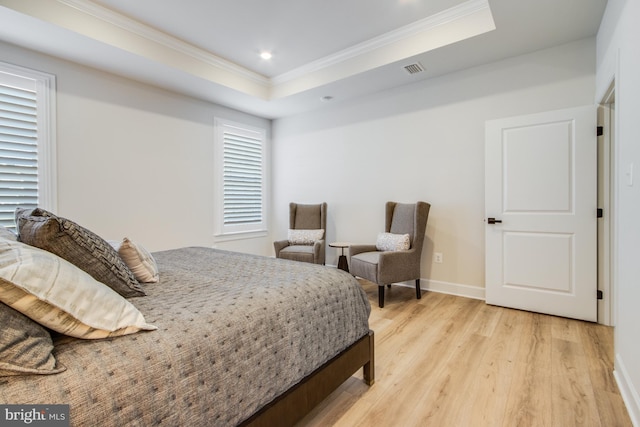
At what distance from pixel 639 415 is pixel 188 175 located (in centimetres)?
450

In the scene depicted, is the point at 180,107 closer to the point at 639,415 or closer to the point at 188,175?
the point at 188,175

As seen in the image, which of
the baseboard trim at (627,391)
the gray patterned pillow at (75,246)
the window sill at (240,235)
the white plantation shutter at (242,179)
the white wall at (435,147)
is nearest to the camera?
the gray patterned pillow at (75,246)

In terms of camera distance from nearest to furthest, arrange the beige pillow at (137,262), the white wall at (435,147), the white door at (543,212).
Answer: the beige pillow at (137,262), the white door at (543,212), the white wall at (435,147)

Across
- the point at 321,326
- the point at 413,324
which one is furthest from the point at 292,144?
the point at 321,326

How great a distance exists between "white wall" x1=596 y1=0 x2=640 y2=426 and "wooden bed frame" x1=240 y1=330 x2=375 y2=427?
128cm

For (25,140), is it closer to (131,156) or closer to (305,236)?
(131,156)

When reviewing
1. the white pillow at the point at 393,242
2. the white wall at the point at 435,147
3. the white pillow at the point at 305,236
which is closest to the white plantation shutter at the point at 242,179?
the white wall at the point at 435,147

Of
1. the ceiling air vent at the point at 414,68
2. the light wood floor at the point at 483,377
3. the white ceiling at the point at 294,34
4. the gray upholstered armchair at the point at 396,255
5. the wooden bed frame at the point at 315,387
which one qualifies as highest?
the white ceiling at the point at 294,34

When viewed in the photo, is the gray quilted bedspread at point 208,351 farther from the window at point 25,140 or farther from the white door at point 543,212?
the window at point 25,140

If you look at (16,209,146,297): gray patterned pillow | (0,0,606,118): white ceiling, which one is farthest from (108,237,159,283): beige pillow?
(0,0,606,118): white ceiling

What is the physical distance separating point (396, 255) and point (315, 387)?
79.4 inches

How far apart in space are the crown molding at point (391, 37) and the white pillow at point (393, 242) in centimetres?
209

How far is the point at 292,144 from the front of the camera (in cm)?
504

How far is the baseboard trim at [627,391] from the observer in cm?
146
